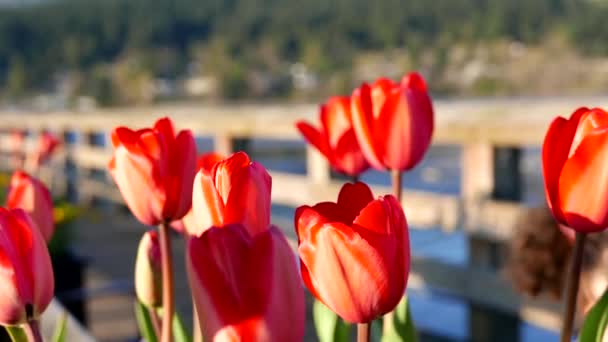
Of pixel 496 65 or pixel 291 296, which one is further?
pixel 496 65

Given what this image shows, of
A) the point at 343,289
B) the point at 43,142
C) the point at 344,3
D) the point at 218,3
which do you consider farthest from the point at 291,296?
the point at 218,3

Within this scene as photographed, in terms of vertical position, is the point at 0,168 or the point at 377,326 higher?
the point at 377,326

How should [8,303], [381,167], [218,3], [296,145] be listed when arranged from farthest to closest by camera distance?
[218,3] < [296,145] < [381,167] < [8,303]

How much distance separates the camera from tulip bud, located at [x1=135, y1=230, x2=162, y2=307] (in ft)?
2.22

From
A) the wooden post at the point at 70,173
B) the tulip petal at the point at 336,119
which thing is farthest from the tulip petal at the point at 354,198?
the wooden post at the point at 70,173

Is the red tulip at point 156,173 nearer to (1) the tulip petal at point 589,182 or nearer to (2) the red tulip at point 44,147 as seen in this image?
(1) the tulip petal at point 589,182

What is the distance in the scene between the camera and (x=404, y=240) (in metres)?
0.44

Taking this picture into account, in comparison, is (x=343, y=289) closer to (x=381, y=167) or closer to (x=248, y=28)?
(x=381, y=167)

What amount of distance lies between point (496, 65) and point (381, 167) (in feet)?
158

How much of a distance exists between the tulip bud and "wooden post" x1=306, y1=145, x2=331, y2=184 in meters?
2.08

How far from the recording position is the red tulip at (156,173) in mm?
594

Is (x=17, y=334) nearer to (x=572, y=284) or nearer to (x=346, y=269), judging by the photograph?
(x=346, y=269)

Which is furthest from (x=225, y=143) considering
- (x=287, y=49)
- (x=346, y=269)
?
(x=287, y=49)

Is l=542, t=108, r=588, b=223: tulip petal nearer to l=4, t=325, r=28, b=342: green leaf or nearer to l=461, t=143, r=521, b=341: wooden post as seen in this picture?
l=4, t=325, r=28, b=342: green leaf
